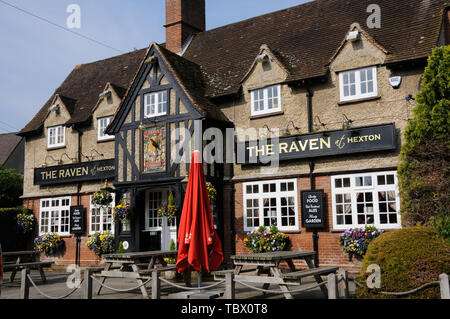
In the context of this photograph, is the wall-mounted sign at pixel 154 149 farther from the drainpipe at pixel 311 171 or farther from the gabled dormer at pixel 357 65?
the gabled dormer at pixel 357 65

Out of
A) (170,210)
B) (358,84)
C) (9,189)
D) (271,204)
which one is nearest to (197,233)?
(170,210)

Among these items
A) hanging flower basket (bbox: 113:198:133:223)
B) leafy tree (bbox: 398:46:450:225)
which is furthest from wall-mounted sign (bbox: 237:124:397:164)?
hanging flower basket (bbox: 113:198:133:223)

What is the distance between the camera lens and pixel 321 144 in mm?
13852

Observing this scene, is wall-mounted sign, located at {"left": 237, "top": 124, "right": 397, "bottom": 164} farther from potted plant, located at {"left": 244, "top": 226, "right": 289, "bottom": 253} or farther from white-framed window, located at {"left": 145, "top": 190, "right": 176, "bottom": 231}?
white-framed window, located at {"left": 145, "top": 190, "right": 176, "bottom": 231}

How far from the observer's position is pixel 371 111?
13.4m

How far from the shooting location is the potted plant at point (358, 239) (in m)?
12.7

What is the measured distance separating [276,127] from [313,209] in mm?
2971

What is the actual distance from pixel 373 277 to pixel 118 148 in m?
11.2

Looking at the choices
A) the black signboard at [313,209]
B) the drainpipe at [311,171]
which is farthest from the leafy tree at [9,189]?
the drainpipe at [311,171]

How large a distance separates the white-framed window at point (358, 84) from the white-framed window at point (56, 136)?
12.2m

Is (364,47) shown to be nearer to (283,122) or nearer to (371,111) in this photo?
(371,111)

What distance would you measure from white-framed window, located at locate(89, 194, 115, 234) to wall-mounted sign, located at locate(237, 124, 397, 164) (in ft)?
19.8

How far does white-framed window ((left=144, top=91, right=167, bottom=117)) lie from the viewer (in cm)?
1591
